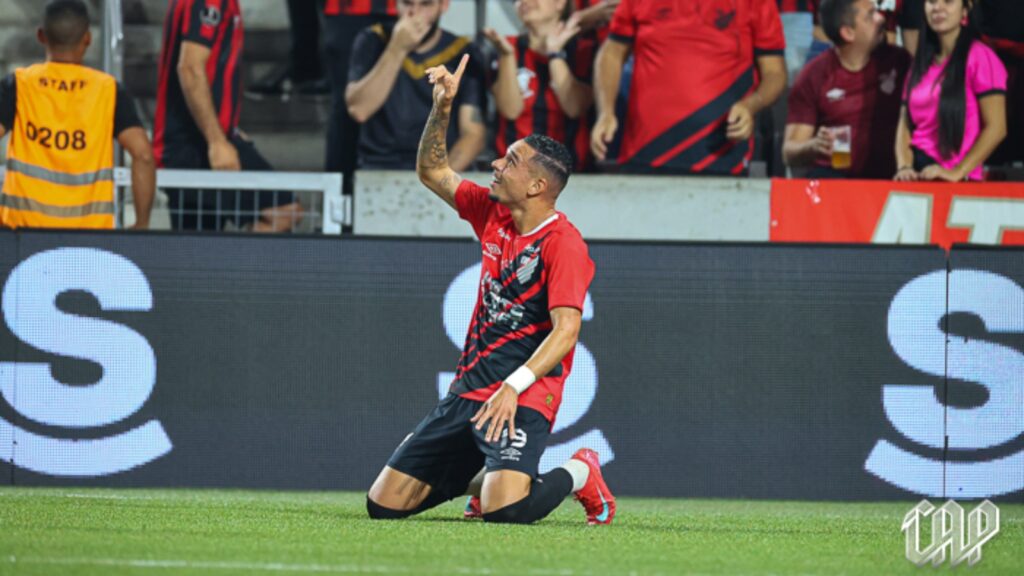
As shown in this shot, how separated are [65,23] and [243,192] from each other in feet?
4.74

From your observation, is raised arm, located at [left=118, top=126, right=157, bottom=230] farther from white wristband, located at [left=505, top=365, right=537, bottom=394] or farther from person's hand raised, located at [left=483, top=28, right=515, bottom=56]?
white wristband, located at [left=505, top=365, right=537, bottom=394]

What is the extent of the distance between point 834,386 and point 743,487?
78 cm

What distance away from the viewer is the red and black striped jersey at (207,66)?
10297mm

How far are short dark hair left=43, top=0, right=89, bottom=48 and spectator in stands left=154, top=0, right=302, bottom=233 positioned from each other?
94 centimetres

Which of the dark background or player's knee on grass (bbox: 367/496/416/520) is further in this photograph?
the dark background

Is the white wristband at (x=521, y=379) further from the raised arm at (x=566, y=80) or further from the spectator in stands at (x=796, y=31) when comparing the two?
the spectator in stands at (x=796, y=31)

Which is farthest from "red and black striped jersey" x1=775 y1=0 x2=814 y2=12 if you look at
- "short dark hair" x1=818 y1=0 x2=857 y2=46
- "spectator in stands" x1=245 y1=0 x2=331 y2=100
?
"spectator in stands" x1=245 y1=0 x2=331 y2=100

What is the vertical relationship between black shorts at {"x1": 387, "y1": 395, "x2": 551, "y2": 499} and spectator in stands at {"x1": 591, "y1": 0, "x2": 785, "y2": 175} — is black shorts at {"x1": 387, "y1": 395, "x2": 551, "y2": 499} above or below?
below

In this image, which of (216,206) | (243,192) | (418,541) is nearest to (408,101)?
(243,192)

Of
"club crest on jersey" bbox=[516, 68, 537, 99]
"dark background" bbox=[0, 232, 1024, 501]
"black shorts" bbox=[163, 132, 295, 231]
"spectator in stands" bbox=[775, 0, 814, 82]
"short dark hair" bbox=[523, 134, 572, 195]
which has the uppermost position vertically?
"short dark hair" bbox=[523, 134, 572, 195]

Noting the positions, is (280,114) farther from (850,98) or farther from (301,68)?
(850,98)

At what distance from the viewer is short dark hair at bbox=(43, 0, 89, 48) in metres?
9.31

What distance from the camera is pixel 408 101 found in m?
10.4

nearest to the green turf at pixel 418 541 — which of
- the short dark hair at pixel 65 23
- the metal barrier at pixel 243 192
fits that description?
the metal barrier at pixel 243 192
